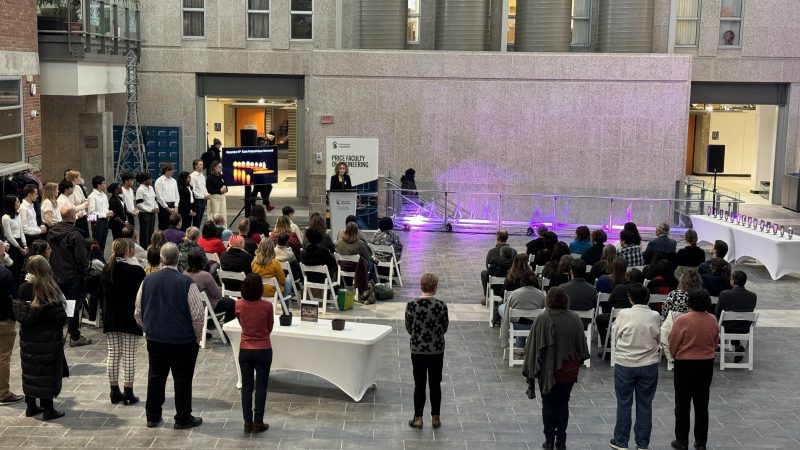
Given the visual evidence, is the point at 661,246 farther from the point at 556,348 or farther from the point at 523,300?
the point at 556,348

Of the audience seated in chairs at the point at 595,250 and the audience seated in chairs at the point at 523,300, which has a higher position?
the audience seated in chairs at the point at 595,250

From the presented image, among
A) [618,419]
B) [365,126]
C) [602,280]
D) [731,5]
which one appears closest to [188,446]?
→ [618,419]

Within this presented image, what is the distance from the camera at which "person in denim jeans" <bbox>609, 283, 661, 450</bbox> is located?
28.9 ft

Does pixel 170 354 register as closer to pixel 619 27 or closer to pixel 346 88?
pixel 346 88

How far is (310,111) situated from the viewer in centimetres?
2483

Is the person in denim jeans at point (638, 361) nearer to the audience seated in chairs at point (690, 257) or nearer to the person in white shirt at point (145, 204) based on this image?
the audience seated in chairs at point (690, 257)

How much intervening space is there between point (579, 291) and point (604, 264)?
5.85ft

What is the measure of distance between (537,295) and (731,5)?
63.3 ft

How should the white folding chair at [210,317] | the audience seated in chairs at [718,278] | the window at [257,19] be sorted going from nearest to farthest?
the white folding chair at [210,317], the audience seated in chairs at [718,278], the window at [257,19]

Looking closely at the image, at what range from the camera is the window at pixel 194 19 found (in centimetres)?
2655

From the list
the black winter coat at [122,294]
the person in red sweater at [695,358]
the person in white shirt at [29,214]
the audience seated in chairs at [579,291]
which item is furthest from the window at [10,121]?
the person in red sweater at [695,358]

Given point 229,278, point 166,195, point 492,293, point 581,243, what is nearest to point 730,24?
point 581,243

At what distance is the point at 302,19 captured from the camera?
87.8 feet

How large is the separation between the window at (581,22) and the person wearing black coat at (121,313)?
1912 cm
